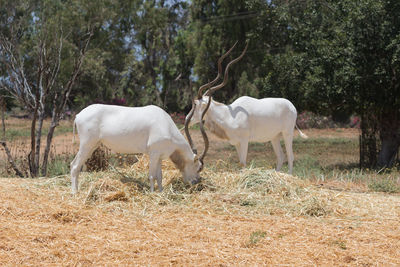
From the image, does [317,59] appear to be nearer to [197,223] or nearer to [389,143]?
[389,143]

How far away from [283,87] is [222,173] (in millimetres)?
5154

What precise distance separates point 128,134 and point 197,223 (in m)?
1.86

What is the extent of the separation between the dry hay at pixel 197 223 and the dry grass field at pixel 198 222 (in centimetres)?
1

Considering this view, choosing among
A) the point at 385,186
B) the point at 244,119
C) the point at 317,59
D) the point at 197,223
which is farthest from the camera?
the point at 317,59

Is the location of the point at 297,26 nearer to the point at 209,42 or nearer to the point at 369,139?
the point at 369,139

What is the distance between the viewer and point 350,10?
10.5 metres

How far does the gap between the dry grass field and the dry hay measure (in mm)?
11

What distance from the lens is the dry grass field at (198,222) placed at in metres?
4.06

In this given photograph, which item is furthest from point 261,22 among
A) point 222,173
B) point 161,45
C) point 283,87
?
point 161,45

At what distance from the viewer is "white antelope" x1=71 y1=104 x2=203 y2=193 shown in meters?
6.40

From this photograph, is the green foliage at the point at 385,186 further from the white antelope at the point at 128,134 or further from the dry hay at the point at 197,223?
the white antelope at the point at 128,134

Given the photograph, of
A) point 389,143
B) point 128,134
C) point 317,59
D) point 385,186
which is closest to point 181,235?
point 128,134

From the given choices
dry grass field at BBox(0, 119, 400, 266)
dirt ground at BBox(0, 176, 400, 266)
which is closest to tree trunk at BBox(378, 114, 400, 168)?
dry grass field at BBox(0, 119, 400, 266)

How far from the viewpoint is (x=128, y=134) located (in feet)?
21.0
